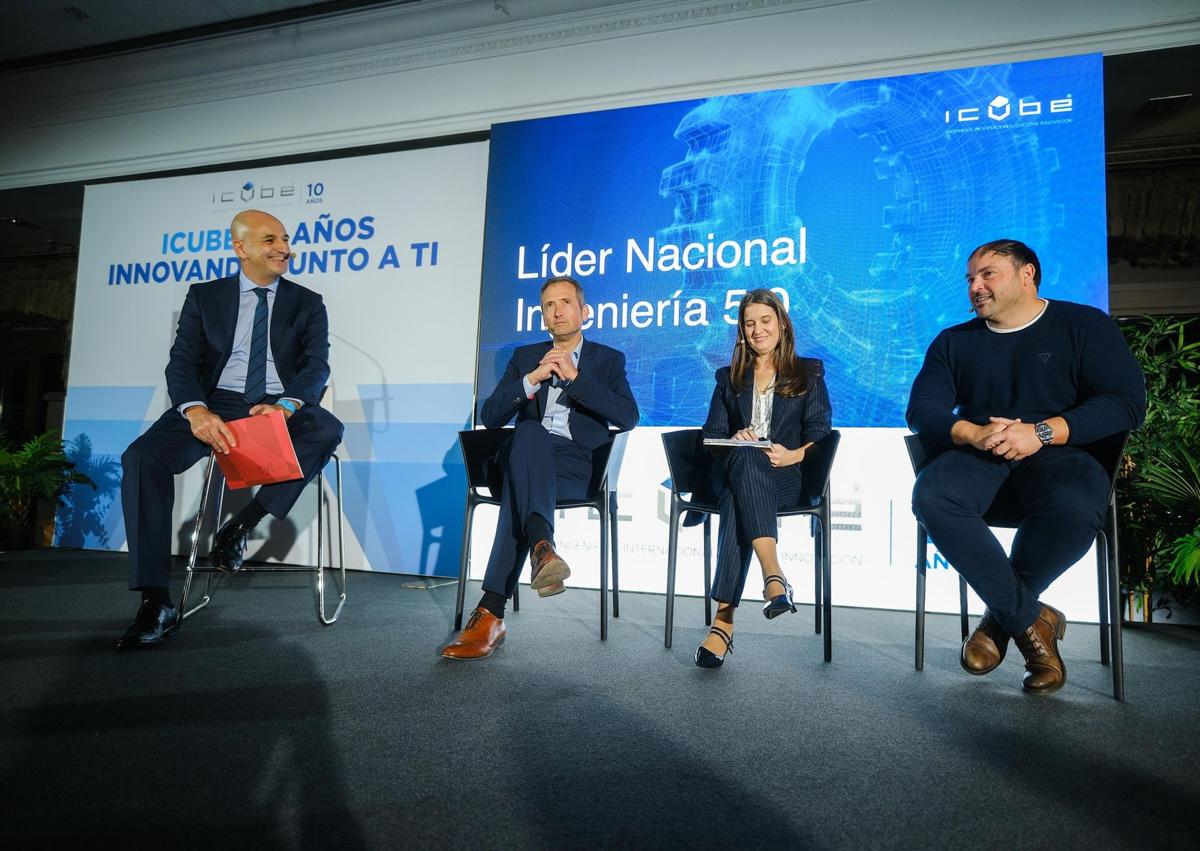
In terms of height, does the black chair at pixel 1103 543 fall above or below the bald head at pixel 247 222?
below

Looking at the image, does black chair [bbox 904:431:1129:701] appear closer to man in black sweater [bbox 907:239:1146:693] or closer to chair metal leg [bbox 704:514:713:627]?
man in black sweater [bbox 907:239:1146:693]

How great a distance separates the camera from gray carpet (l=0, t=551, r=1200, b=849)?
1.06 metres

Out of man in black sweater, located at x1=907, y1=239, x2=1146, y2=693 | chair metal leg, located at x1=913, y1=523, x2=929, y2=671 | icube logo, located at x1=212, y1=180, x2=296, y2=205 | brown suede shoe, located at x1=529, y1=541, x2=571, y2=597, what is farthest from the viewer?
icube logo, located at x1=212, y1=180, x2=296, y2=205

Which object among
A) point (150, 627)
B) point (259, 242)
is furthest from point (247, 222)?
point (150, 627)

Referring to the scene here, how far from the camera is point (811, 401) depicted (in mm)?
2439

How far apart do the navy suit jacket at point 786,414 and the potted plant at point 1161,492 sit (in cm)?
140

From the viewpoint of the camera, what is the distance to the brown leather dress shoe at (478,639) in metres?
2.07

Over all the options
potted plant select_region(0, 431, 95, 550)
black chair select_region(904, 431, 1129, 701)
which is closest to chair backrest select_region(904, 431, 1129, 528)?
black chair select_region(904, 431, 1129, 701)

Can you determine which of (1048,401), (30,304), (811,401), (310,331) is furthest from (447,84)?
(30,304)

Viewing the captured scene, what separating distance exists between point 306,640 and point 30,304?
329 inches

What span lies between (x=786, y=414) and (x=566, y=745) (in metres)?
1.39

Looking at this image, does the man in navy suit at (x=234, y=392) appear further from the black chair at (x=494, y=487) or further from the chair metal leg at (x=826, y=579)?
the chair metal leg at (x=826, y=579)

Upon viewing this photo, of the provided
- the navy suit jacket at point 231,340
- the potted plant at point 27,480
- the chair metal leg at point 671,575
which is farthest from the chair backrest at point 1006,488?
the potted plant at point 27,480

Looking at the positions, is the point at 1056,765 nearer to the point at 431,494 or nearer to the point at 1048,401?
the point at 1048,401
